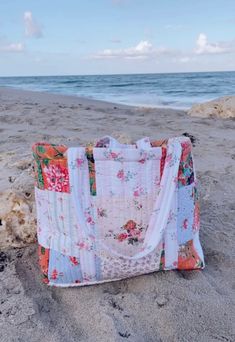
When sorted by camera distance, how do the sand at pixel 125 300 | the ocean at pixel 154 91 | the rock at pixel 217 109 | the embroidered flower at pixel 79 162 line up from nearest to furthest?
the sand at pixel 125 300 < the embroidered flower at pixel 79 162 < the rock at pixel 217 109 < the ocean at pixel 154 91

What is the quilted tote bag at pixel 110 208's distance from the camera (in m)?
1.71

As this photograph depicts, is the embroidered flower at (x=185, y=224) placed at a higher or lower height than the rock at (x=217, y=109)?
higher

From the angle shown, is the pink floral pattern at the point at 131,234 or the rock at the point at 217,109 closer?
the pink floral pattern at the point at 131,234

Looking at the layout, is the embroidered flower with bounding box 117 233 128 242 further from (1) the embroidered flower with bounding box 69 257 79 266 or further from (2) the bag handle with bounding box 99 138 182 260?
(1) the embroidered flower with bounding box 69 257 79 266

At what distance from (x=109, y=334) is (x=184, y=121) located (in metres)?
4.86

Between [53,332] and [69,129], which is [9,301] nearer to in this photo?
[53,332]

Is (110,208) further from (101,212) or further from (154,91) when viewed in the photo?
(154,91)

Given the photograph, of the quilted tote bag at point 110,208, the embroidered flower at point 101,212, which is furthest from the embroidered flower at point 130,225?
the embroidered flower at point 101,212

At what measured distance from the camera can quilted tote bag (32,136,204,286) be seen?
5.61 feet

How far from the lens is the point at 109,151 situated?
5.59 feet

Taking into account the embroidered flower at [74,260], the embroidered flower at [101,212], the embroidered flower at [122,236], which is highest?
the embroidered flower at [101,212]

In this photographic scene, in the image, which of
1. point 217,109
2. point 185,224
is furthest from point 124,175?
point 217,109

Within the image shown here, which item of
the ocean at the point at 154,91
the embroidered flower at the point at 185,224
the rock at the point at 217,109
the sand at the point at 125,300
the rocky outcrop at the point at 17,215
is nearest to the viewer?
the sand at the point at 125,300

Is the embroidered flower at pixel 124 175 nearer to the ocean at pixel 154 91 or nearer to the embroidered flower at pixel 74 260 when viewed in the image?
the embroidered flower at pixel 74 260
